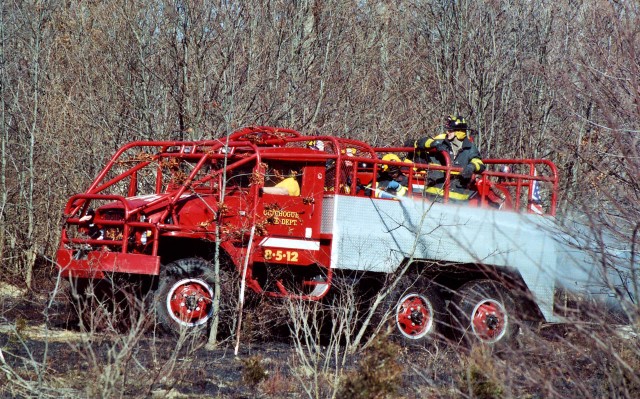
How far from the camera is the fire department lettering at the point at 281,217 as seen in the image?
408 inches

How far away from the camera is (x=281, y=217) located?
10.4 m

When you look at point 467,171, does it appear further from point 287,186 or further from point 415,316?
point 287,186

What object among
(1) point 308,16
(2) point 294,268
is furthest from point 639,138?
(1) point 308,16

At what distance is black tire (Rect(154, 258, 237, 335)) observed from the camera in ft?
32.9

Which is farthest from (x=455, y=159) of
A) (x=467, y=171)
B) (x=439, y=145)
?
(x=467, y=171)

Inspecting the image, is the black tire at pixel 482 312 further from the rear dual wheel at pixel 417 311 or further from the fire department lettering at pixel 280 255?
the fire department lettering at pixel 280 255

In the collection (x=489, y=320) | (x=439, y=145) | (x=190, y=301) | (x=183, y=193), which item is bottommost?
(x=489, y=320)

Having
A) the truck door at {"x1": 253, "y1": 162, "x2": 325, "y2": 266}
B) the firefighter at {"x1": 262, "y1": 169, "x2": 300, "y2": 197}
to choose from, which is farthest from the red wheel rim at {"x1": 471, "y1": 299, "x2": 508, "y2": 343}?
the firefighter at {"x1": 262, "y1": 169, "x2": 300, "y2": 197}

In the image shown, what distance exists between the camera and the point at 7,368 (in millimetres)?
6668

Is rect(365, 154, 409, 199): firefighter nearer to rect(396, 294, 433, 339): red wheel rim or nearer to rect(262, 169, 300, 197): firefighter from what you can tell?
rect(262, 169, 300, 197): firefighter

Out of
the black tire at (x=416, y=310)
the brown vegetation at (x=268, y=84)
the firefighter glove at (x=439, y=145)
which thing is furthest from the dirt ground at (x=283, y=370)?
the firefighter glove at (x=439, y=145)

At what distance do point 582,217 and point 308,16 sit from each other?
9.70 metres

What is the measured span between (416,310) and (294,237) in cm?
164

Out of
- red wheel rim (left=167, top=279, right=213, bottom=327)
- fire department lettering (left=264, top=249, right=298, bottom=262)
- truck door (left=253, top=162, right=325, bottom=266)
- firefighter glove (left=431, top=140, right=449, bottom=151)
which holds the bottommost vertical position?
red wheel rim (left=167, top=279, right=213, bottom=327)
